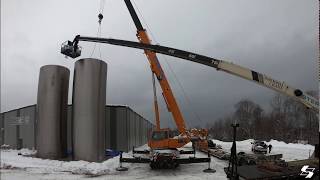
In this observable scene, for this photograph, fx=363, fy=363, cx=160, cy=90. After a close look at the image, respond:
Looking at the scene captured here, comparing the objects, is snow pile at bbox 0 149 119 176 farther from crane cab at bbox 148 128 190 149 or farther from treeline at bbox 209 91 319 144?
treeline at bbox 209 91 319 144

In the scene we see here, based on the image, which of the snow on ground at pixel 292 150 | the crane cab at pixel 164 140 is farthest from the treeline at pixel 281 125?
the crane cab at pixel 164 140

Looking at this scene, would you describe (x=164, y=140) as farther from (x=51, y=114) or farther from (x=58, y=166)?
(x=51, y=114)

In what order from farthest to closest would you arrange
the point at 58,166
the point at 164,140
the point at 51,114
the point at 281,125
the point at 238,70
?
1. the point at 281,125
2. the point at 51,114
3. the point at 164,140
4. the point at 58,166
5. the point at 238,70

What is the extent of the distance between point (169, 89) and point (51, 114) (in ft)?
26.6

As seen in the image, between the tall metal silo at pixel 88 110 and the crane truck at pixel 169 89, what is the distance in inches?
70.3

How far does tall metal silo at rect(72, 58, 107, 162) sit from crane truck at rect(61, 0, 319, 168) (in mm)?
1786

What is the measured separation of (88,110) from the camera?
22.4 m

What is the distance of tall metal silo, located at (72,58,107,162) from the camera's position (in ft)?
73.6

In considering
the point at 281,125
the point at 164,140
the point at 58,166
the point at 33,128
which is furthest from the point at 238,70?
the point at 281,125

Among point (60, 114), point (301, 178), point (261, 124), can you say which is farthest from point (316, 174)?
point (261, 124)

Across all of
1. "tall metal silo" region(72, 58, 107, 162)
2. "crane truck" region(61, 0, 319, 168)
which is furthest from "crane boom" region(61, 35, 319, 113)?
"tall metal silo" region(72, 58, 107, 162)

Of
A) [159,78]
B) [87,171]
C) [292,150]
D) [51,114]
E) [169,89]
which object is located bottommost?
[292,150]

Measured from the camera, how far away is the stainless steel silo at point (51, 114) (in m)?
24.1

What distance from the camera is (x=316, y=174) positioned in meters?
7.42
